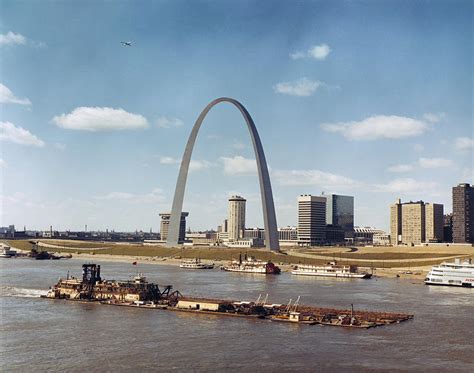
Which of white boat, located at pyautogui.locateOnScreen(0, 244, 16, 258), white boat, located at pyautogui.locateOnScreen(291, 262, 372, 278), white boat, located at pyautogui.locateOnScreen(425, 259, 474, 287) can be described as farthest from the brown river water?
white boat, located at pyautogui.locateOnScreen(0, 244, 16, 258)

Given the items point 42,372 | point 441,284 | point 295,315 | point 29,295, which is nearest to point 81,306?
point 29,295

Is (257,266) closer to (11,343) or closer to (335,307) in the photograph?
(335,307)

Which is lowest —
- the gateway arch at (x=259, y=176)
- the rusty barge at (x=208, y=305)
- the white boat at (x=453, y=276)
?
the rusty barge at (x=208, y=305)

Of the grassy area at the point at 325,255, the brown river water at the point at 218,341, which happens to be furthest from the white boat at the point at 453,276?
the grassy area at the point at 325,255

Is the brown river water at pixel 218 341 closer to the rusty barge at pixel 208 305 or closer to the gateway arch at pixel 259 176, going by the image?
the rusty barge at pixel 208 305

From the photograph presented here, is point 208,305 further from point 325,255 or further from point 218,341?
point 325,255

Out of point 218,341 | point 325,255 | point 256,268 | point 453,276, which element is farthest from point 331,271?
point 218,341

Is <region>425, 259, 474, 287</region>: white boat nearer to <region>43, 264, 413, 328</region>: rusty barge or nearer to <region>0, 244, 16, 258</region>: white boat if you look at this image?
<region>43, 264, 413, 328</region>: rusty barge
